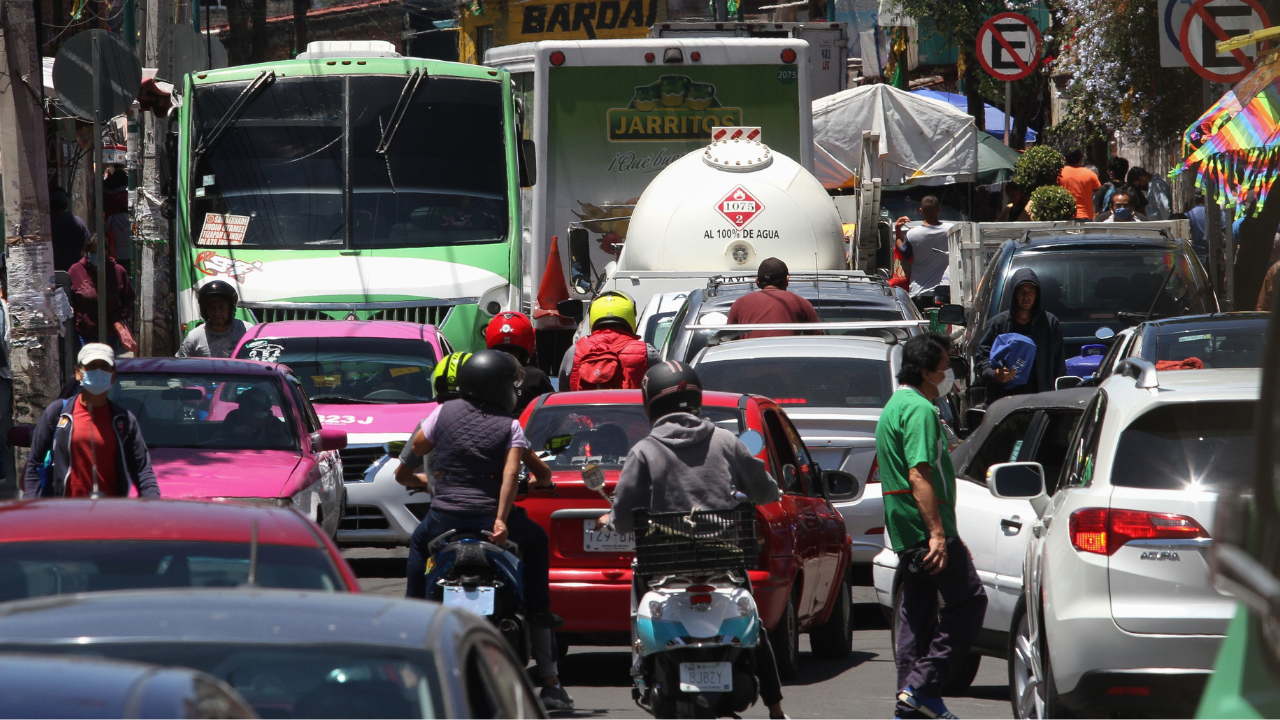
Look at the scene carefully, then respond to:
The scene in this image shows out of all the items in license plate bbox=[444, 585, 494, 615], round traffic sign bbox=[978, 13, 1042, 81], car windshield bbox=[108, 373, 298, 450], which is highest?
round traffic sign bbox=[978, 13, 1042, 81]

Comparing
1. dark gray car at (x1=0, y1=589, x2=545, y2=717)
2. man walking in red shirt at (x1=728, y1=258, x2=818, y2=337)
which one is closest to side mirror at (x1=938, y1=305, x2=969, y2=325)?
man walking in red shirt at (x1=728, y1=258, x2=818, y2=337)

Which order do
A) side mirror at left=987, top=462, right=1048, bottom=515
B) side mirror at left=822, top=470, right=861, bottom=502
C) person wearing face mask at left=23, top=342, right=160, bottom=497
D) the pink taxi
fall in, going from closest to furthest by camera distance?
1. side mirror at left=987, top=462, right=1048, bottom=515
2. person wearing face mask at left=23, top=342, right=160, bottom=497
3. side mirror at left=822, top=470, right=861, bottom=502
4. the pink taxi

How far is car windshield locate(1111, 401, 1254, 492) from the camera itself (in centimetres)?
597

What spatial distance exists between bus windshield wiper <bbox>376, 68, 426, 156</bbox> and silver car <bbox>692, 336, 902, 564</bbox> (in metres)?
5.63

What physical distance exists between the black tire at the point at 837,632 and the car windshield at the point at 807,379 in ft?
6.24

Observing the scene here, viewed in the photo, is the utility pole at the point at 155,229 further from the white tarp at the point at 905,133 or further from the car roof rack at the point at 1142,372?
the car roof rack at the point at 1142,372

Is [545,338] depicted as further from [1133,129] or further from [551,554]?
[551,554]

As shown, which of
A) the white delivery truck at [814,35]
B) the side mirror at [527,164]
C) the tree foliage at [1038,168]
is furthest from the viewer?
the tree foliage at [1038,168]

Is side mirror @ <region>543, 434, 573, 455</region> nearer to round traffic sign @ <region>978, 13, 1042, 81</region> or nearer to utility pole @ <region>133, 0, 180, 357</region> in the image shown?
utility pole @ <region>133, 0, 180, 357</region>

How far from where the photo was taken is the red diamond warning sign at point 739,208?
16703 mm

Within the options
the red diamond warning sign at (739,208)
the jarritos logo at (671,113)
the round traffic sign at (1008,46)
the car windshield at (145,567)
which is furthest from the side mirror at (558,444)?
the round traffic sign at (1008,46)

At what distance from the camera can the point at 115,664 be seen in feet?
10.6

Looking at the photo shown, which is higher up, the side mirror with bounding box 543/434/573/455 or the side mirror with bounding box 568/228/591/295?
the side mirror with bounding box 568/228/591/295

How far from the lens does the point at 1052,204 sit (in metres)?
20.2
